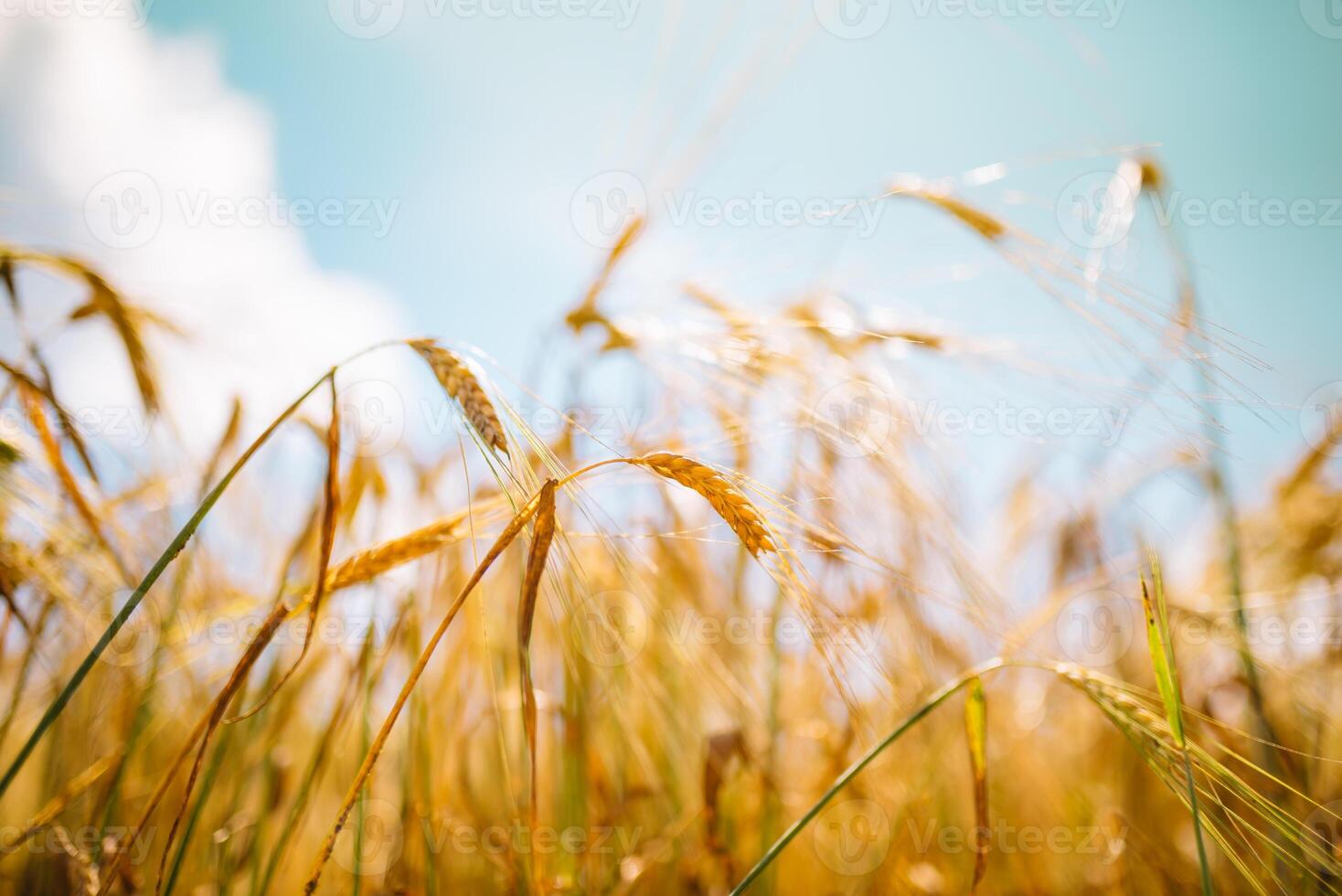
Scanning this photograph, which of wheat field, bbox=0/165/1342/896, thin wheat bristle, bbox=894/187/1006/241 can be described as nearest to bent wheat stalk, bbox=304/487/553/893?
wheat field, bbox=0/165/1342/896

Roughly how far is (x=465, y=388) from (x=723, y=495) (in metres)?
0.29

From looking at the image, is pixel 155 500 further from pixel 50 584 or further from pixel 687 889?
pixel 687 889

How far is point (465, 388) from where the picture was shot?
75 centimetres

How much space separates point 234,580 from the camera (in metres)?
1.82

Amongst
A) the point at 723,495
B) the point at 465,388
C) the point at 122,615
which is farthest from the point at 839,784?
the point at 122,615

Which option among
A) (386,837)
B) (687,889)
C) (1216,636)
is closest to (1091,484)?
(1216,636)

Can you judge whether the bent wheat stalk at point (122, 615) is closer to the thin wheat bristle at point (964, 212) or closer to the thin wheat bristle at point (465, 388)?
the thin wheat bristle at point (465, 388)

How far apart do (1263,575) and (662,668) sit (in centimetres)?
177

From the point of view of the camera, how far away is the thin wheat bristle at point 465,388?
705mm

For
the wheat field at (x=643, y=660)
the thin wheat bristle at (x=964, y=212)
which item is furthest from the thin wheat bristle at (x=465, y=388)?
the thin wheat bristle at (x=964, y=212)

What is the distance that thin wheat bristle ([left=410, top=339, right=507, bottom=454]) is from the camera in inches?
27.7

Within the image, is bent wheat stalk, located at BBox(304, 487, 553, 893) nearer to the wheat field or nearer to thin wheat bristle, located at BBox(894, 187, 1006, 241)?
the wheat field

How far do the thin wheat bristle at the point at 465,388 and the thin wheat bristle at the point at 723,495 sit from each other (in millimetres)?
143

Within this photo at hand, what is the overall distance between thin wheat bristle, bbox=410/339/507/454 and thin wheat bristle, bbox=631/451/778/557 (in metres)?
0.14
